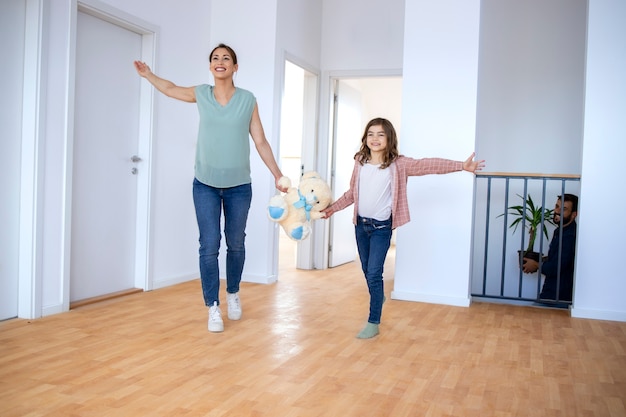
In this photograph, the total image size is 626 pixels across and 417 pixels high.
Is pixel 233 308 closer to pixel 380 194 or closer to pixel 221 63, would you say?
pixel 380 194

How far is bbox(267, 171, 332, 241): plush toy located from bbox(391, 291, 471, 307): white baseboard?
1.31 metres

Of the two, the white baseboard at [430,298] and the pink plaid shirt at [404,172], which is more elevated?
the pink plaid shirt at [404,172]

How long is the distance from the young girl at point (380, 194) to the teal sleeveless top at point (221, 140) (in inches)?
21.0

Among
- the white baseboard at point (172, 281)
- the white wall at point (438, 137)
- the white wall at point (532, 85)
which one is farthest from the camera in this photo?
the white wall at point (532, 85)

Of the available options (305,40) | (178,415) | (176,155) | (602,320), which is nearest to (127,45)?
(176,155)

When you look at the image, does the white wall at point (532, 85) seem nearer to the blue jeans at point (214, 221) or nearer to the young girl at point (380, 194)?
the young girl at point (380, 194)

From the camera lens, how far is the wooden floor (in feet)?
6.73

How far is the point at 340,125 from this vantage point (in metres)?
5.77

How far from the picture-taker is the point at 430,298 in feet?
13.3

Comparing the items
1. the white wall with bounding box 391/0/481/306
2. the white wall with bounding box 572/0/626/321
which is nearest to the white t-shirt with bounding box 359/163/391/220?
the white wall with bounding box 391/0/481/306

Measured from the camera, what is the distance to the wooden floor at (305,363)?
2.05 meters

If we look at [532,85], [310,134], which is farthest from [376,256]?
[532,85]

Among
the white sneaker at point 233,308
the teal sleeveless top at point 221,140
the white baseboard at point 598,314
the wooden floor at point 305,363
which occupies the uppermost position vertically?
the teal sleeveless top at point 221,140

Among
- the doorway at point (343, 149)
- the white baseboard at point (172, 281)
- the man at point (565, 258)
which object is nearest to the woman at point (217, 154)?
the white baseboard at point (172, 281)
